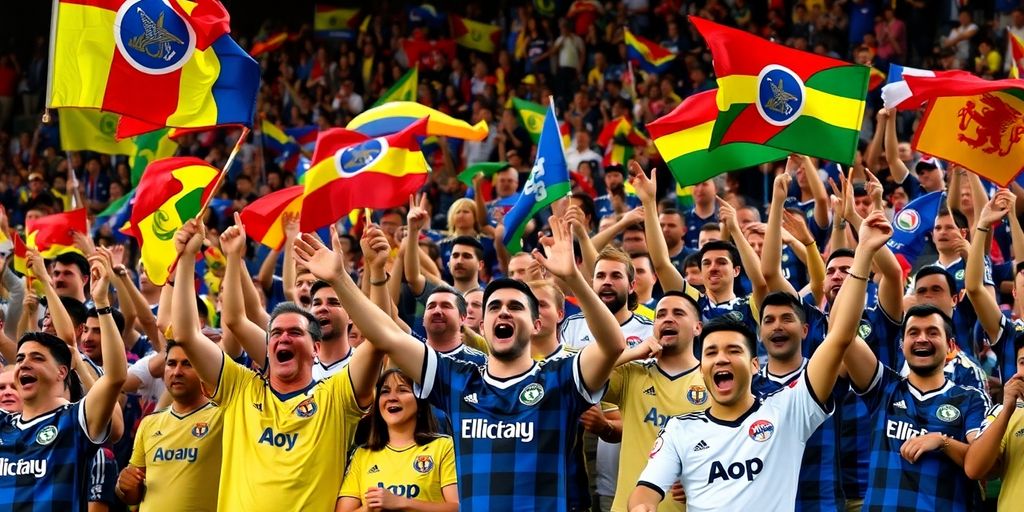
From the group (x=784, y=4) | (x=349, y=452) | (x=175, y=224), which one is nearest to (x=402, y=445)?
(x=349, y=452)

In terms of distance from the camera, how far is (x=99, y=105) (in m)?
8.31

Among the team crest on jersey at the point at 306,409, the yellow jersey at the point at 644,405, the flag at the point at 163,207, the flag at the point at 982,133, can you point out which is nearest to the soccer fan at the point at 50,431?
the team crest on jersey at the point at 306,409

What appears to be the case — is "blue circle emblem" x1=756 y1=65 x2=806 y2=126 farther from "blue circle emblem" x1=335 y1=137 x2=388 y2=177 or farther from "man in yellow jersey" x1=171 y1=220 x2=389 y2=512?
"blue circle emblem" x1=335 y1=137 x2=388 y2=177

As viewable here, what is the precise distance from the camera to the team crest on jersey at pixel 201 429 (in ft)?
26.3

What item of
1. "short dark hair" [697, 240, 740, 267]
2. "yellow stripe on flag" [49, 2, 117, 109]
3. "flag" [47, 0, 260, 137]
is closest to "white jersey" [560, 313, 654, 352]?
"short dark hair" [697, 240, 740, 267]

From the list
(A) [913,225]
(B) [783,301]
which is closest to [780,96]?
(B) [783,301]

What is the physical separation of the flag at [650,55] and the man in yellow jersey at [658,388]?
1026 centimetres

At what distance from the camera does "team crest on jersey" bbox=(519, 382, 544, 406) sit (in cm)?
679

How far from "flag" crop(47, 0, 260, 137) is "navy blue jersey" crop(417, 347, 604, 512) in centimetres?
254

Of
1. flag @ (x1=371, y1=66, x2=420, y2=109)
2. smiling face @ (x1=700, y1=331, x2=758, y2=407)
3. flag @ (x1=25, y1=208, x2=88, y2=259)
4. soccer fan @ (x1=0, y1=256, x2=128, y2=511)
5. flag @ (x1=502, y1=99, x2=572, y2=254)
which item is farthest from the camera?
flag @ (x1=371, y1=66, x2=420, y2=109)

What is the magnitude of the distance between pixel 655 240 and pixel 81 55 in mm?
3440

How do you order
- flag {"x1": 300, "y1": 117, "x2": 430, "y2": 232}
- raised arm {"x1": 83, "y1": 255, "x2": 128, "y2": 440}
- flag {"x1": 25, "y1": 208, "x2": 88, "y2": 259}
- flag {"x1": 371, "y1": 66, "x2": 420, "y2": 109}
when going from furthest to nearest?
flag {"x1": 371, "y1": 66, "x2": 420, "y2": 109} < flag {"x1": 25, "y1": 208, "x2": 88, "y2": 259} < flag {"x1": 300, "y1": 117, "x2": 430, "y2": 232} < raised arm {"x1": 83, "y1": 255, "x2": 128, "y2": 440}

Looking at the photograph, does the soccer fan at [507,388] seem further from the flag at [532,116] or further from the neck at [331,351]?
the flag at [532,116]

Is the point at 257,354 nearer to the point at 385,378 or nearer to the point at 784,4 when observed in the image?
the point at 385,378
